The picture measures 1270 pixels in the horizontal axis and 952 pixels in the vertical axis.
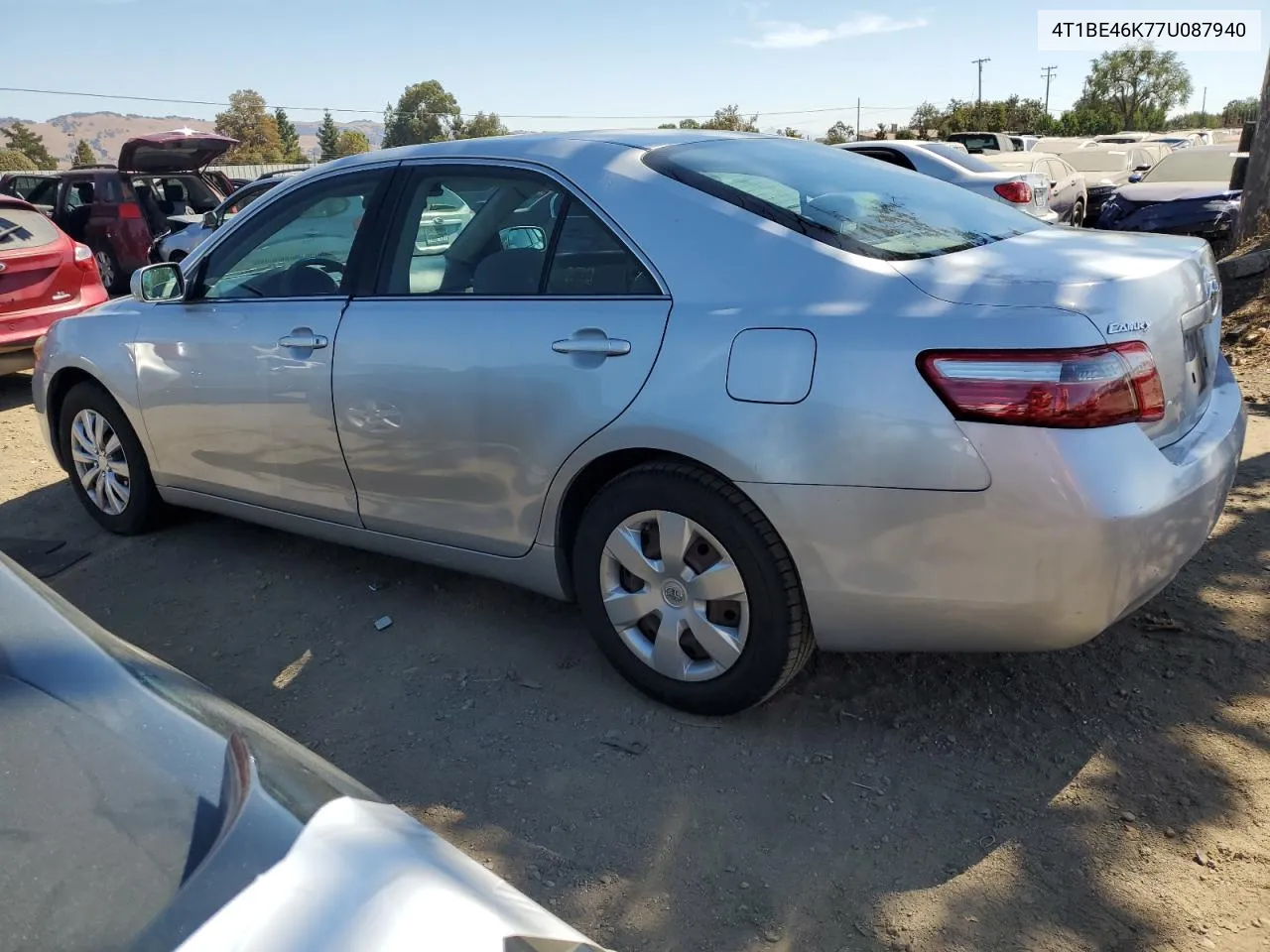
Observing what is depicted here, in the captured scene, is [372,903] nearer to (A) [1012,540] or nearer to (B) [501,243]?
(A) [1012,540]

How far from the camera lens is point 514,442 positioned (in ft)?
10.3

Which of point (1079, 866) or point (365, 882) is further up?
point (365, 882)

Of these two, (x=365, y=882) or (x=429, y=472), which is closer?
(x=365, y=882)

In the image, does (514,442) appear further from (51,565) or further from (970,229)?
(51,565)

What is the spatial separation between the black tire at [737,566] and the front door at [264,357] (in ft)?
3.79

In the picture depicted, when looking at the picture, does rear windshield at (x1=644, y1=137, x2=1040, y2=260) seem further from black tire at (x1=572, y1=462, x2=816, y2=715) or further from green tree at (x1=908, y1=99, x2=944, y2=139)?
green tree at (x1=908, y1=99, x2=944, y2=139)

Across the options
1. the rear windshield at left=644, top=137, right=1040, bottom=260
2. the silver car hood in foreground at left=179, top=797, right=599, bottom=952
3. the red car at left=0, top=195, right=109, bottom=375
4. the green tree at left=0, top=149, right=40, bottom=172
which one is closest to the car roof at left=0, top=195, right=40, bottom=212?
the red car at left=0, top=195, right=109, bottom=375

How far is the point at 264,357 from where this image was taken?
3754 millimetres

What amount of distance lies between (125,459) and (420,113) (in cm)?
8013

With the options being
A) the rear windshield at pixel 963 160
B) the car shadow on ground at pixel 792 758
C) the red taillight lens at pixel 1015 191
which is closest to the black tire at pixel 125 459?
the car shadow on ground at pixel 792 758

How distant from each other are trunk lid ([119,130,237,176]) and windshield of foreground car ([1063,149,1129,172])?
45.0 feet

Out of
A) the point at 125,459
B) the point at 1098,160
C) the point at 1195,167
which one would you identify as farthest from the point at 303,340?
the point at 1098,160

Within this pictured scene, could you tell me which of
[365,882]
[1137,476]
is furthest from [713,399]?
[365,882]

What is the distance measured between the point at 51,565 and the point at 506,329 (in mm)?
2709
